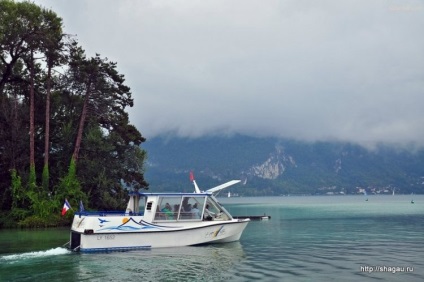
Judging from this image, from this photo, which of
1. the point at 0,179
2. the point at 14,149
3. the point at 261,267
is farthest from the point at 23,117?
the point at 261,267

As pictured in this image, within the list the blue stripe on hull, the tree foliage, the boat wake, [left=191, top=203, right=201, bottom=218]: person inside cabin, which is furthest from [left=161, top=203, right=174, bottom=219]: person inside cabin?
the tree foliage

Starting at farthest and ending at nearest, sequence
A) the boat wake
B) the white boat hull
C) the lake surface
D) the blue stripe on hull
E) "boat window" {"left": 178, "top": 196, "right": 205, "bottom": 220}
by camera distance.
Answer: "boat window" {"left": 178, "top": 196, "right": 205, "bottom": 220} → the white boat hull → the blue stripe on hull → the boat wake → the lake surface

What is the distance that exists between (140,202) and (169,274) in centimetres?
986

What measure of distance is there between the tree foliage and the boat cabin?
1965 centimetres

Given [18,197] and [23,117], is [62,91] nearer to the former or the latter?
[23,117]

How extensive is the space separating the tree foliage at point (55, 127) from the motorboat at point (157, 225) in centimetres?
1950

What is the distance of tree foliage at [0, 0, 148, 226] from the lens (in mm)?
40531

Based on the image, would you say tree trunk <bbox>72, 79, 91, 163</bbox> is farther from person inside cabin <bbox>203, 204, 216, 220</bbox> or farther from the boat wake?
person inside cabin <bbox>203, 204, 216, 220</bbox>

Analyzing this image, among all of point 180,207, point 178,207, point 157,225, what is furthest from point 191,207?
point 157,225

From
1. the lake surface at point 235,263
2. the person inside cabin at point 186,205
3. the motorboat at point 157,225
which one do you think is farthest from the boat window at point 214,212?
the lake surface at point 235,263

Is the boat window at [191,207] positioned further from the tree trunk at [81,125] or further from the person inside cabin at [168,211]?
the tree trunk at [81,125]

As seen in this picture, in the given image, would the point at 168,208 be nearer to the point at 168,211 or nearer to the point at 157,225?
A: the point at 168,211

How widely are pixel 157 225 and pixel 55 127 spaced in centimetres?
2795

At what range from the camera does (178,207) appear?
24.8 meters
